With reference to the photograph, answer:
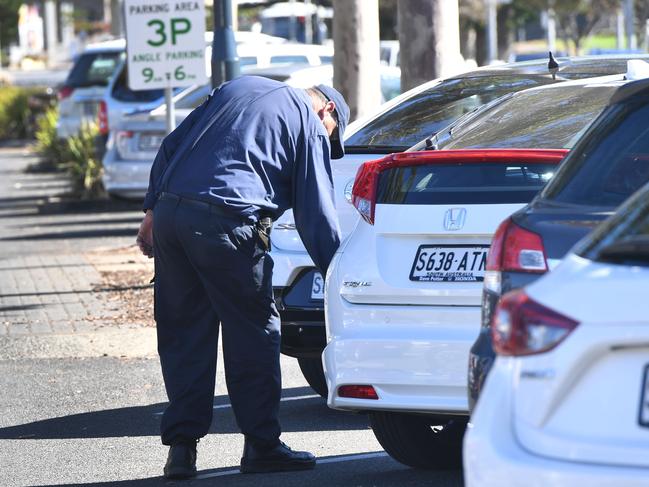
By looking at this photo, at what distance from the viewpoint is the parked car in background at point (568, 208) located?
4.38 meters

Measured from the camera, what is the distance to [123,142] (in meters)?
15.9

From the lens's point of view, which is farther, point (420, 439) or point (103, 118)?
point (103, 118)

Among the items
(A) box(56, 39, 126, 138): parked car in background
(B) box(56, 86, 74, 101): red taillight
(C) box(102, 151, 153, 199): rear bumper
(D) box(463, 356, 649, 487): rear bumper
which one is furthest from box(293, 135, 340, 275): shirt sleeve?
(B) box(56, 86, 74, 101): red taillight

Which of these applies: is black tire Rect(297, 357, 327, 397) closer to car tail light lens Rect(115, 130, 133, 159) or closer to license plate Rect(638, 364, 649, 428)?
license plate Rect(638, 364, 649, 428)

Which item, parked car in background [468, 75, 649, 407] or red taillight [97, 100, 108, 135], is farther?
red taillight [97, 100, 108, 135]

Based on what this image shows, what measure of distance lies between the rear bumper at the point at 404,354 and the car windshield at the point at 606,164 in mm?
917

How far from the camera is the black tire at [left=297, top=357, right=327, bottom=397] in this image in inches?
290

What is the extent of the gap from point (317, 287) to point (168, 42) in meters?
5.25

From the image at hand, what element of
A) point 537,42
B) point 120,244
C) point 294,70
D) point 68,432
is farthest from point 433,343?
point 537,42

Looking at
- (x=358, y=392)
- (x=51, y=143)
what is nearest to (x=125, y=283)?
(x=358, y=392)

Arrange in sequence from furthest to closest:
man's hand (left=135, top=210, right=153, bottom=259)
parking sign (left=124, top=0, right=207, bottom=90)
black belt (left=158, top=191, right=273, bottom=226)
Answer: parking sign (left=124, top=0, right=207, bottom=90) < man's hand (left=135, top=210, right=153, bottom=259) < black belt (left=158, top=191, right=273, bottom=226)

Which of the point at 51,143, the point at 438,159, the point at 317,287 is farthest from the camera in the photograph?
the point at 51,143

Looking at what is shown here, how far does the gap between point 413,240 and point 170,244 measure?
1.08m

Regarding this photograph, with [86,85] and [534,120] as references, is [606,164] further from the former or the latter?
[86,85]
